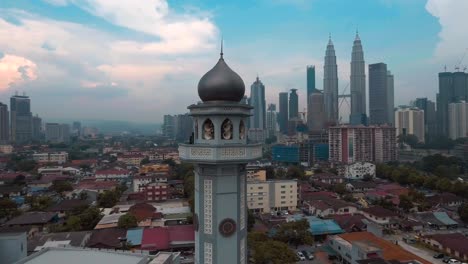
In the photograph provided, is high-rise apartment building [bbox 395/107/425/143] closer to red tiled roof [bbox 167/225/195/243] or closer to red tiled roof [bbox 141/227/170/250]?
red tiled roof [bbox 167/225/195/243]

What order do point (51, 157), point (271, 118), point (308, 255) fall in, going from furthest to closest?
point (271, 118), point (51, 157), point (308, 255)

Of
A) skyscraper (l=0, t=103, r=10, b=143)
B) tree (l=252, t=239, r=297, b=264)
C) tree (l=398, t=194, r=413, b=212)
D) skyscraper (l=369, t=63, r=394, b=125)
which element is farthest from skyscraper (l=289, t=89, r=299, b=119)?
tree (l=252, t=239, r=297, b=264)

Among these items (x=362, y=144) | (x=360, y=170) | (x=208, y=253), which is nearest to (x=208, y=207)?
(x=208, y=253)

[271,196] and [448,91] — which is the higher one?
[448,91]

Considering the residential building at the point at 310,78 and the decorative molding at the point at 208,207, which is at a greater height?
the residential building at the point at 310,78

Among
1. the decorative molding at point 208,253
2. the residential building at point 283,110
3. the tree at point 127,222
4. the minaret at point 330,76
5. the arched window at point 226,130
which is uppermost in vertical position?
the minaret at point 330,76

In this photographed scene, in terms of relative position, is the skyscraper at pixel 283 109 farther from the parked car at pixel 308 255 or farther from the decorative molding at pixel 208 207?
the decorative molding at pixel 208 207

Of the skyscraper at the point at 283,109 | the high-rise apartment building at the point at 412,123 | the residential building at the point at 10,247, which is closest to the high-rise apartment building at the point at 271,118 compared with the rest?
the skyscraper at the point at 283,109

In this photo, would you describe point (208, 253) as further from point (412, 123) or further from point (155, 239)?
point (412, 123)
